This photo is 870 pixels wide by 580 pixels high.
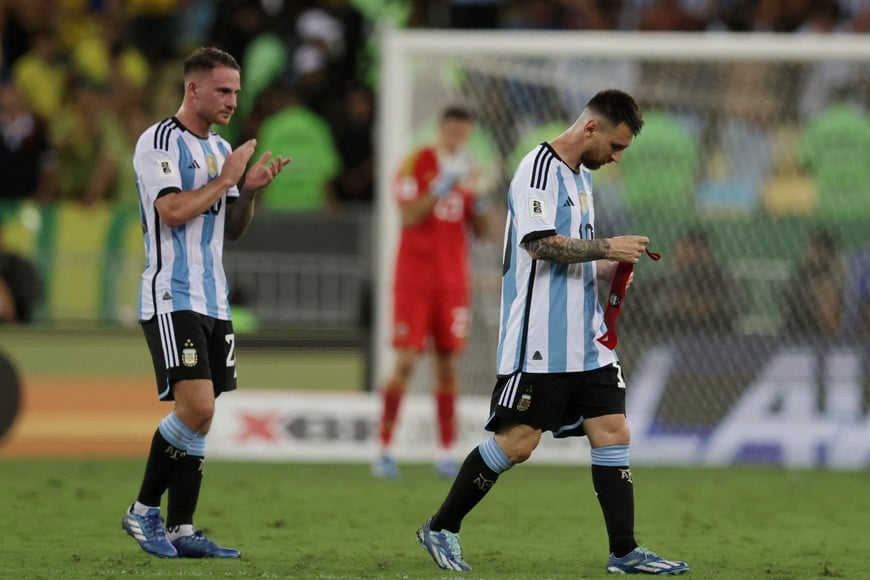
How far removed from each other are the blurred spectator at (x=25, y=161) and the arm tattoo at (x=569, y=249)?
1000 centimetres

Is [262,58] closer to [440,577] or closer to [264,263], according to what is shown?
[264,263]

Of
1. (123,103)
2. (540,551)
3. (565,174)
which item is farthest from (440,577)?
(123,103)

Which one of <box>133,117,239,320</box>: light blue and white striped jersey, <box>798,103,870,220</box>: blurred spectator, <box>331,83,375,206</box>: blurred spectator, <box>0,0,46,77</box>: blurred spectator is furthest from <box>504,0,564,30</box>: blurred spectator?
<box>133,117,239,320</box>: light blue and white striped jersey

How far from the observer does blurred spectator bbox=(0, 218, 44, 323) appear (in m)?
13.9

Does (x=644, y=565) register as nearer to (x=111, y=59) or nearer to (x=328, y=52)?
(x=328, y=52)

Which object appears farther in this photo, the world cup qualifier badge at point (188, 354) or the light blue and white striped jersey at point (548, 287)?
the world cup qualifier badge at point (188, 354)

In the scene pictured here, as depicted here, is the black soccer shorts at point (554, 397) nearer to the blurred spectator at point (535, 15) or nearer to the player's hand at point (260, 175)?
the player's hand at point (260, 175)

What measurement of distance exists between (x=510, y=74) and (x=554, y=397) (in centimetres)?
686

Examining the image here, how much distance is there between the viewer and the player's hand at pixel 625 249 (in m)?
6.79

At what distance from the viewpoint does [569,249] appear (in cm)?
682

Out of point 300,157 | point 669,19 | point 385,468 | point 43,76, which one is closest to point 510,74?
point 300,157

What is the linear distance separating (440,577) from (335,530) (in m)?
1.96

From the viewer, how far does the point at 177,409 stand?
7.38 m

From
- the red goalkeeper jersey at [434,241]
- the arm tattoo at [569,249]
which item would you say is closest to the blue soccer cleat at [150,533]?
the arm tattoo at [569,249]
